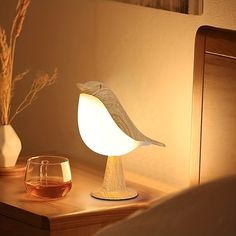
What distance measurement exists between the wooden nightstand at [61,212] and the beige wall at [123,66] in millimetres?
252

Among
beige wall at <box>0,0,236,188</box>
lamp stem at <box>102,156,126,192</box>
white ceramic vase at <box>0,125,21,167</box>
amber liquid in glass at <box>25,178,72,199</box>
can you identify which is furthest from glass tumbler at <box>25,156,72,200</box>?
beige wall at <box>0,0,236,188</box>

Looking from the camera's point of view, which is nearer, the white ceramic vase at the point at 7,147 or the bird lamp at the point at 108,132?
the bird lamp at the point at 108,132

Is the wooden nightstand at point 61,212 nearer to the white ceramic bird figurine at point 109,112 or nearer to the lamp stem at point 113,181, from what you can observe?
the lamp stem at point 113,181

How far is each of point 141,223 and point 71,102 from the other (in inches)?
68.6

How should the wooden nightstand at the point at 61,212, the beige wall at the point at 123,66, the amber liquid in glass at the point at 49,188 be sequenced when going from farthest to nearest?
the beige wall at the point at 123,66, the amber liquid in glass at the point at 49,188, the wooden nightstand at the point at 61,212

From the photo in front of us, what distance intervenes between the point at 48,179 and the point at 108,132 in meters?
0.19

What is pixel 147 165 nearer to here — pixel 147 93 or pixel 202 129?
pixel 147 93

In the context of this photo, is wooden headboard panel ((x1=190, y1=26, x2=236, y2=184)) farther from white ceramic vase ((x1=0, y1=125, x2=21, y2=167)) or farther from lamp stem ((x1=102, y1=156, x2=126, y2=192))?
white ceramic vase ((x1=0, y1=125, x2=21, y2=167))

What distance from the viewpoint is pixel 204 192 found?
889 mm

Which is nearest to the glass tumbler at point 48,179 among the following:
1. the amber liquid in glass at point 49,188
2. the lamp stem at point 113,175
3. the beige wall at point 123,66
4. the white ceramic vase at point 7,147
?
the amber liquid in glass at point 49,188

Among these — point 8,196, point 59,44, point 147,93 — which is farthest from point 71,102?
point 8,196

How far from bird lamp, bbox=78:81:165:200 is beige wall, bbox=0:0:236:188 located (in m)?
0.26

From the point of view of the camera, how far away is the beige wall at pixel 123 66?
221cm

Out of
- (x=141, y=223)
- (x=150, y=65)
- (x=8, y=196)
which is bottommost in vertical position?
(x=8, y=196)
